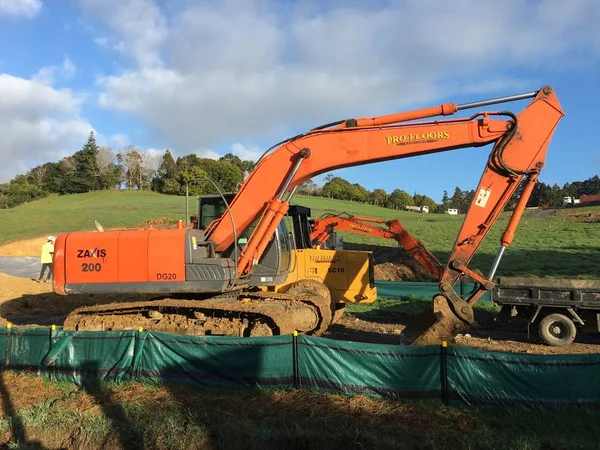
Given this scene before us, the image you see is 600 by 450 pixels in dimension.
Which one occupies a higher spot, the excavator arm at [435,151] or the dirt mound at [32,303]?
the excavator arm at [435,151]

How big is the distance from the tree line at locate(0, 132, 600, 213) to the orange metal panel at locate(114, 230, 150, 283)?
74.4 metres

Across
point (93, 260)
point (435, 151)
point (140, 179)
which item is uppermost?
point (140, 179)

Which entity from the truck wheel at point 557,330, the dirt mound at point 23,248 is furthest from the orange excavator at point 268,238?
the dirt mound at point 23,248

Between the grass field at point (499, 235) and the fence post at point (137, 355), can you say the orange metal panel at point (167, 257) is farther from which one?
the grass field at point (499, 235)

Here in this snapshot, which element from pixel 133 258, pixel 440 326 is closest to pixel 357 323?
pixel 440 326

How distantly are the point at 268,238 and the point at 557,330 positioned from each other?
7367mm

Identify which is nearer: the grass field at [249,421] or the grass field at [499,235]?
the grass field at [249,421]

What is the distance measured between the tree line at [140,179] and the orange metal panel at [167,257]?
74577 millimetres

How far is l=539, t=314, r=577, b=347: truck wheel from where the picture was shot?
10719 millimetres

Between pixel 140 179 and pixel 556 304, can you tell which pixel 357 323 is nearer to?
pixel 556 304

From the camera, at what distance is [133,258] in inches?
323

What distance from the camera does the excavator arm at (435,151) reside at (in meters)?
7.91

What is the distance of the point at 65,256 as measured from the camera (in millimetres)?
8359

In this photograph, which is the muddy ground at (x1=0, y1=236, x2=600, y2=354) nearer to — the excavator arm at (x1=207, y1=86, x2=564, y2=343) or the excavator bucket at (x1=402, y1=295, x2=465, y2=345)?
the excavator bucket at (x1=402, y1=295, x2=465, y2=345)
